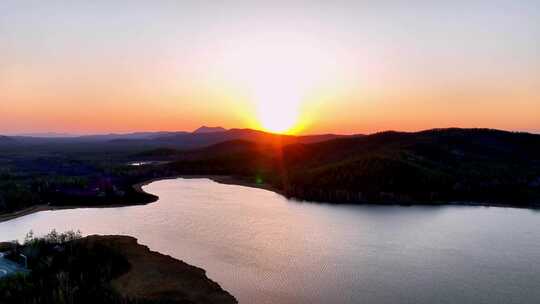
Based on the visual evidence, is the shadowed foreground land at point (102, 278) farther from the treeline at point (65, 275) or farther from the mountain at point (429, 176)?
the mountain at point (429, 176)

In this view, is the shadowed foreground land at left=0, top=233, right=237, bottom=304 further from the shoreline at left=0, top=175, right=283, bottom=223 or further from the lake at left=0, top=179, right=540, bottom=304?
the shoreline at left=0, top=175, right=283, bottom=223

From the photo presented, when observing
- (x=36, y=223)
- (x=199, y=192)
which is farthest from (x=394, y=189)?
(x=36, y=223)

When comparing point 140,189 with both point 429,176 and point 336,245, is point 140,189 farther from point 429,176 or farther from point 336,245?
point 429,176

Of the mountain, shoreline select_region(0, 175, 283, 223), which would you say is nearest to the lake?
shoreline select_region(0, 175, 283, 223)

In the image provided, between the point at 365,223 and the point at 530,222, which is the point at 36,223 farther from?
the point at 530,222

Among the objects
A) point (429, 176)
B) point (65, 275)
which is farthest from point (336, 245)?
point (429, 176)
